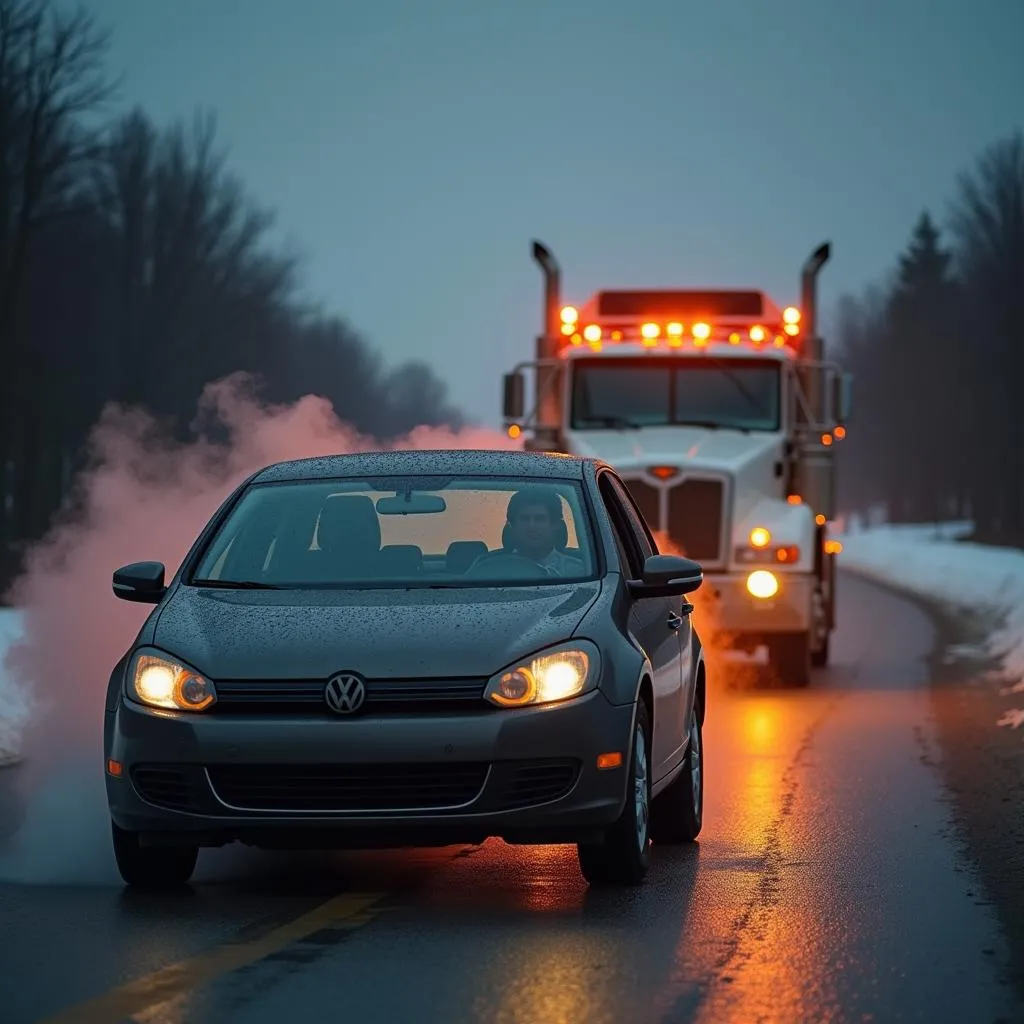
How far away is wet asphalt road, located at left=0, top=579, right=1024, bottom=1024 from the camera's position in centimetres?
688

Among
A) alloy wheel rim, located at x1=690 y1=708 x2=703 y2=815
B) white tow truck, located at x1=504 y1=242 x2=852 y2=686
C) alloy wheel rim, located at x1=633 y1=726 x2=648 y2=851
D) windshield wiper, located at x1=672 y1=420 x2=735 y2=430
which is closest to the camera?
alloy wheel rim, located at x1=633 y1=726 x2=648 y2=851

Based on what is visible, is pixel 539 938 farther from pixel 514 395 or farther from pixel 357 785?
pixel 514 395

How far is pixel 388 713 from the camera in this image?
843 centimetres

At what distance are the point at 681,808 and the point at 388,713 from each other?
243cm

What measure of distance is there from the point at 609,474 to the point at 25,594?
564 centimetres

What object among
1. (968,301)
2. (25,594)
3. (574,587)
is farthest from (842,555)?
(574,587)

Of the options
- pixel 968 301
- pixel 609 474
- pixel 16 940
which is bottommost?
pixel 16 940

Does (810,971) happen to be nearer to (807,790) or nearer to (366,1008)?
(366,1008)

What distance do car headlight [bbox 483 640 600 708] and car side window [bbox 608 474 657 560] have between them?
1.77m

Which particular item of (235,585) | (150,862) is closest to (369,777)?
(150,862)

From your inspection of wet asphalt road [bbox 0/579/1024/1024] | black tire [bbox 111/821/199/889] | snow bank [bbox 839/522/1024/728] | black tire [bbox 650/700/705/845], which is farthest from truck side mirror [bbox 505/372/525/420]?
black tire [bbox 111/821/199/889]

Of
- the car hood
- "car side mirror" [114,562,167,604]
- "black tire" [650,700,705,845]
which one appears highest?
"car side mirror" [114,562,167,604]

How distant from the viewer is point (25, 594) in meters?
15.2

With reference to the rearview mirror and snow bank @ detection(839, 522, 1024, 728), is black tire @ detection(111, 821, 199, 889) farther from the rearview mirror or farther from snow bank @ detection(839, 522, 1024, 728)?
snow bank @ detection(839, 522, 1024, 728)
